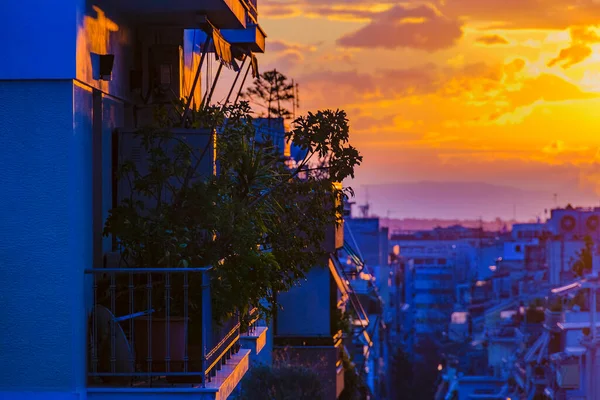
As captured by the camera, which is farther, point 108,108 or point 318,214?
point 318,214

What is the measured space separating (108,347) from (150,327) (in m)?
0.36

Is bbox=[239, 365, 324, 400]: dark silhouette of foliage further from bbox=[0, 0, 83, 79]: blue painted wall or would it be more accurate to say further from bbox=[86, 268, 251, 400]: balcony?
bbox=[0, 0, 83, 79]: blue painted wall

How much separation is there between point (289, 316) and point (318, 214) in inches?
739

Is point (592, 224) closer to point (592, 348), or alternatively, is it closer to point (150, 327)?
point (592, 348)

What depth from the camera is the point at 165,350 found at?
34.5 ft

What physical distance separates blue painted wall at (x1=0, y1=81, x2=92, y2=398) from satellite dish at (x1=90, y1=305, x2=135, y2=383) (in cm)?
36

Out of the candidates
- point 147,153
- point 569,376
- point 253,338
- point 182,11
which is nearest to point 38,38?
point 147,153

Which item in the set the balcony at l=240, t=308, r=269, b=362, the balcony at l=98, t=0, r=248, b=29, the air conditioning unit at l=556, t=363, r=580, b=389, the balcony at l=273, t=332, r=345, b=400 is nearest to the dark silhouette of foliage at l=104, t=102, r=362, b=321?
the balcony at l=98, t=0, r=248, b=29

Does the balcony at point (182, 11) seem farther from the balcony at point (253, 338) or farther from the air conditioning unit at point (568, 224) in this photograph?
the air conditioning unit at point (568, 224)

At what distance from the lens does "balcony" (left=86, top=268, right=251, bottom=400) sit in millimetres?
10203

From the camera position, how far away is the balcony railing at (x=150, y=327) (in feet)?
33.6

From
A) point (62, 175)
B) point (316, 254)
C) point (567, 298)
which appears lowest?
point (567, 298)

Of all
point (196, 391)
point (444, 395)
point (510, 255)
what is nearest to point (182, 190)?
point (196, 391)

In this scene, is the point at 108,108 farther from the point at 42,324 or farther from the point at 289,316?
the point at 289,316
